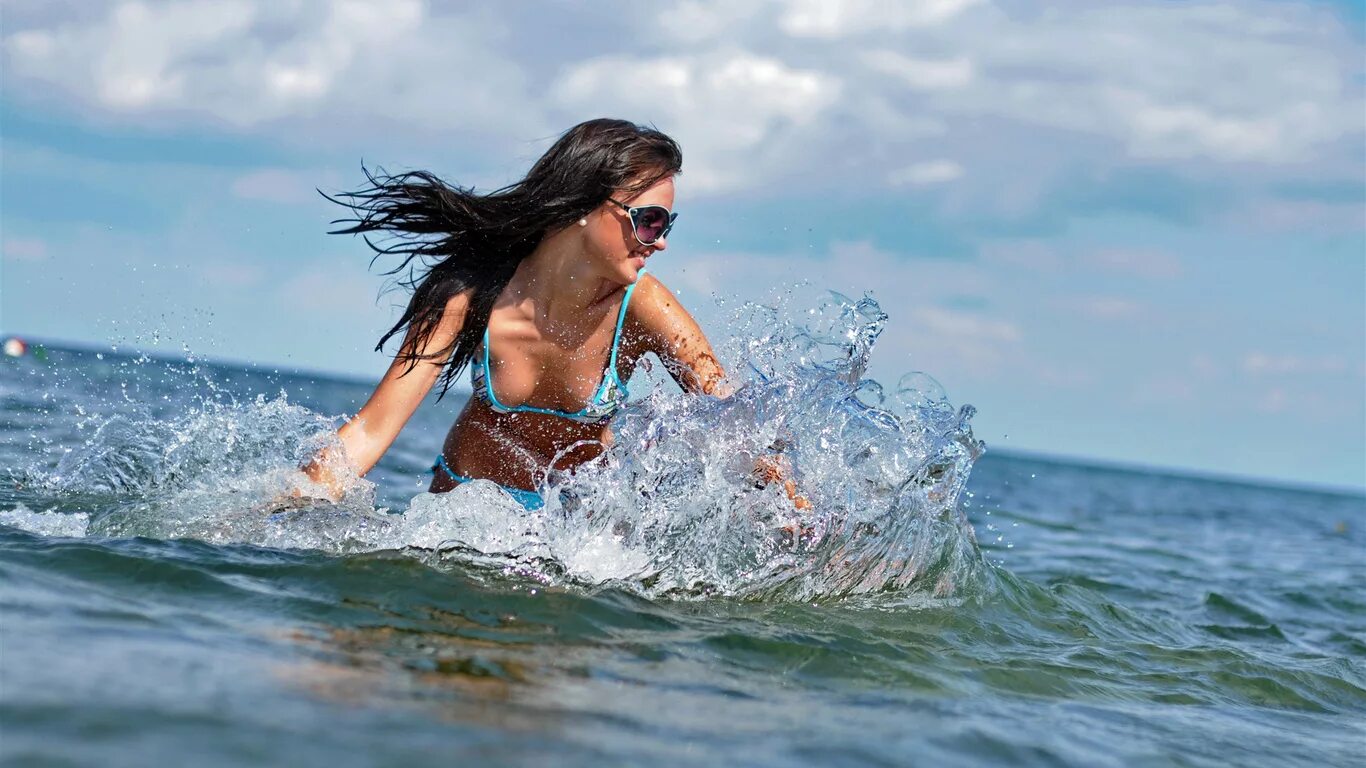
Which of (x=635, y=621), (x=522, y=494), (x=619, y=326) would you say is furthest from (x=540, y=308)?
(x=635, y=621)

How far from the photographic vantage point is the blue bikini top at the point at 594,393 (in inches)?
202

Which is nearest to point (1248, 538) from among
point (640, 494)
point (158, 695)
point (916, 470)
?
point (916, 470)

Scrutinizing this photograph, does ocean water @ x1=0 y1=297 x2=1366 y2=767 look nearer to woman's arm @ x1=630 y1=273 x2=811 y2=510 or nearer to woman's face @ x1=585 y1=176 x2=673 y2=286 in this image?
woman's arm @ x1=630 y1=273 x2=811 y2=510

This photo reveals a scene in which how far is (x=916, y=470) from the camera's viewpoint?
5.89 metres

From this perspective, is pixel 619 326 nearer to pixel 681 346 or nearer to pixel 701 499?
pixel 681 346

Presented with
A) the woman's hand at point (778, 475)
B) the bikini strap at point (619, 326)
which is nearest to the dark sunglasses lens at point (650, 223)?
the bikini strap at point (619, 326)

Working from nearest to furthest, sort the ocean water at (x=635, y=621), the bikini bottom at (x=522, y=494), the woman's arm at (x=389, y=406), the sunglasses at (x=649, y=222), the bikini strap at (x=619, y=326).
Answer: the ocean water at (x=635, y=621) < the sunglasses at (x=649, y=222) < the woman's arm at (x=389, y=406) < the bikini strap at (x=619, y=326) < the bikini bottom at (x=522, y=494)

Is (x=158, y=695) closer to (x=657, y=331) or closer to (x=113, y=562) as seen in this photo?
(x=113, y=562)

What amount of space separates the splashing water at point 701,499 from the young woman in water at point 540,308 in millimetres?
166

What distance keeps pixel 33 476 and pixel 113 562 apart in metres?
3.05

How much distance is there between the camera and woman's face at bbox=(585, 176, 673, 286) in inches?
185

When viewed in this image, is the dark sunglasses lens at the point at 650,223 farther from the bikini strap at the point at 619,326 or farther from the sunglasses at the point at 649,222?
the bikini strap at the point at 619,326

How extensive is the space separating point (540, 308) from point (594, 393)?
461 mm

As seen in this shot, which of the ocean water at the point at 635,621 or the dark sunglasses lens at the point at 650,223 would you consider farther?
the dark sunglasses lens at the point at 650,223
